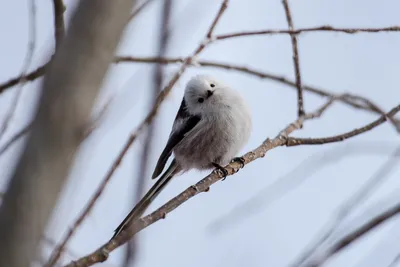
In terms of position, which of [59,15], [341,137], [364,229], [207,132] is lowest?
[364,229]

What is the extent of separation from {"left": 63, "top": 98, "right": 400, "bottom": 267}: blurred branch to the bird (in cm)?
62

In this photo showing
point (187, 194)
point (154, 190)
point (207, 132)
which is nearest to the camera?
point (187, 194)

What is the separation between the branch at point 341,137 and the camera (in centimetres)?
287

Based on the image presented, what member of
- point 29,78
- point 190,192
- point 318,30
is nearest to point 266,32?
point 318,30

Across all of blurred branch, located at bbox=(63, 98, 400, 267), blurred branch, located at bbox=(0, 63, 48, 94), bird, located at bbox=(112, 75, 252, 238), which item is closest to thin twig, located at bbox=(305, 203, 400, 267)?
blurred branch, located at bbox=(63, 98, 400, 267)

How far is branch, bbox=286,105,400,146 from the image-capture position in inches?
113

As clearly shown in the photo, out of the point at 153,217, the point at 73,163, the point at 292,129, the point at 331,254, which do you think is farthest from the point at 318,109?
the point at 73,163

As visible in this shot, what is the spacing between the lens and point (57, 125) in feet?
2.59

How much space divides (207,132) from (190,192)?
1.72 metres

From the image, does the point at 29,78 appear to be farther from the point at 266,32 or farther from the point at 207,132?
the point at 207,132

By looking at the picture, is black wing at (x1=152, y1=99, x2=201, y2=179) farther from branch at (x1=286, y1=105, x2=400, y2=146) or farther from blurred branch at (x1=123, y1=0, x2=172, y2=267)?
blurred branch at (x1=123, y1=0, x2=172, y2=267)

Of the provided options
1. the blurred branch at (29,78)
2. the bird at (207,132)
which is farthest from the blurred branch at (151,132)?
the bird at (207,132)

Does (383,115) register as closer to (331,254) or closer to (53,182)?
(331,254)

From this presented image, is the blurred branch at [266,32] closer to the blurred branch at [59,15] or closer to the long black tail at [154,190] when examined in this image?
the blurred branch at [59,15]
